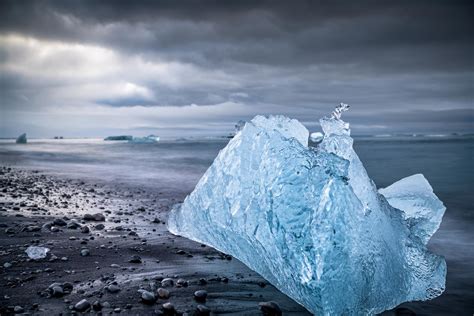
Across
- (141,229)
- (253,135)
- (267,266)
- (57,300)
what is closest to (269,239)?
(267,266)

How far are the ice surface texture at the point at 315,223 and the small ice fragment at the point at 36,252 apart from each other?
1.97 m

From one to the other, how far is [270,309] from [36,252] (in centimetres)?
311

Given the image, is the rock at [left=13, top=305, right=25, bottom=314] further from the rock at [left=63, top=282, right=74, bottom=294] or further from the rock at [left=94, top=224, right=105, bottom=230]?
the rock at [left=94, top=224, right=105, bottom=230]

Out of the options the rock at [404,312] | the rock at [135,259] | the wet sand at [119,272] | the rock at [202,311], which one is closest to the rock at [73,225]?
the wet sand at [119,272]

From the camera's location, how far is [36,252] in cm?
461

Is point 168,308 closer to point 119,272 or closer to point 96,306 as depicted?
point 96,306

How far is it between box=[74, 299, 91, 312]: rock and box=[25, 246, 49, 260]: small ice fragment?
1631mm

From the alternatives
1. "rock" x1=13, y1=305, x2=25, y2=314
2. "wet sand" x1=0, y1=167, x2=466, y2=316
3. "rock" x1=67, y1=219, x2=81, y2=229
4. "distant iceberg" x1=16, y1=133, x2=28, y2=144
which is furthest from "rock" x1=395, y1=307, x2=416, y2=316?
"distant iceberg" x1=16, y1=133, x2=28, y2=144

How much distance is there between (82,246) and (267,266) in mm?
2786

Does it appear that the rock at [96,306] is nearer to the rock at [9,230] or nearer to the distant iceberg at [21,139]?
the rock at [9,230]

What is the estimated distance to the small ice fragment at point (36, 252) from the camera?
4539 millimetres

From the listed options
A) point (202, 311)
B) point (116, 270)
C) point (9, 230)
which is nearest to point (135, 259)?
point (116, 270)

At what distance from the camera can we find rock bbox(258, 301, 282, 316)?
335cm

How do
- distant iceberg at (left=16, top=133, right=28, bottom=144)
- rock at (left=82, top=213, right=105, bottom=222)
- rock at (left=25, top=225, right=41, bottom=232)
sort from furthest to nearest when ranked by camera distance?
distant iceberg at (left=16, top=133, right=28, bottom=144)
rock at (left=82, top=213, right=105, bottom=222)
rock at (left=25, top=225, right=41, bottom=232)
